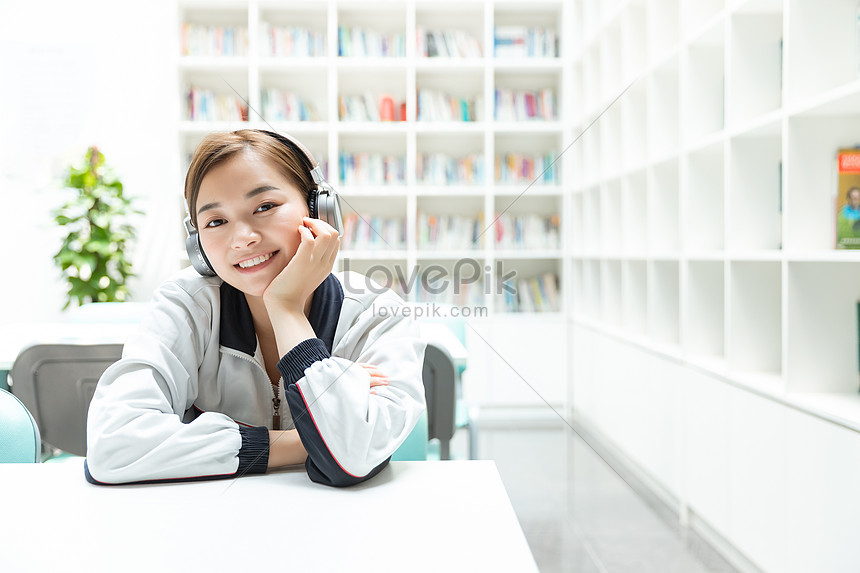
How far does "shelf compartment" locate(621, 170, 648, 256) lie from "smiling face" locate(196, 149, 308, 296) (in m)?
2.33

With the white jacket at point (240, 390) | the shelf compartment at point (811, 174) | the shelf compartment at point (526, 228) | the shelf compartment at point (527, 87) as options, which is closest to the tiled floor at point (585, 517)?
the white jacket at point (240, 390)

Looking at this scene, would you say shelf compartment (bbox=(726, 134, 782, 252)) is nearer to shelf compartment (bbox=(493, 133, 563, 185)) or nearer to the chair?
the chair

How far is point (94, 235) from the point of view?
372cm

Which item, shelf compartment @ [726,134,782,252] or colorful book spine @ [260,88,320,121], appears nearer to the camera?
shelf compartment @ [726,134,782,252]

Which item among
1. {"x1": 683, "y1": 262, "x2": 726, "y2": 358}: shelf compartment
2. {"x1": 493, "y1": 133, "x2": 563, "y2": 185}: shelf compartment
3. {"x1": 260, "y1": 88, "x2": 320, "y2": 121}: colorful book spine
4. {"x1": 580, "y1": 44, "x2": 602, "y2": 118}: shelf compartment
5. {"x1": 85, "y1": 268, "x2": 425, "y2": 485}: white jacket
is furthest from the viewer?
{"x1": 493, "y1": 133, "x2": 563, "y2": 185}: shelf compartment

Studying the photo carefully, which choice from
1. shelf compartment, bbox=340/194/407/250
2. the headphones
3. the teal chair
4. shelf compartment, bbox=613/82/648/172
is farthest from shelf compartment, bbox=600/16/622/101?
the teal chair

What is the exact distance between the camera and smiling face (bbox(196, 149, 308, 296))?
36.8 inches

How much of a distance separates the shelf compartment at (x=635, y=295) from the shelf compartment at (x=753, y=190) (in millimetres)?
958

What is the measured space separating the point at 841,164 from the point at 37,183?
4.41 meters

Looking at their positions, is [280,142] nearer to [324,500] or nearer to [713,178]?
[324,500]

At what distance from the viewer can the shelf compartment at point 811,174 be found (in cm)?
165

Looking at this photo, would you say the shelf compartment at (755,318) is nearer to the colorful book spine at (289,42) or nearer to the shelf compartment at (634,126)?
the shelf compartment at (634,126)

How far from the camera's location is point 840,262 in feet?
5.47

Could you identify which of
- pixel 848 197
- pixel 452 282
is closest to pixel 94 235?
pixel 452 282
